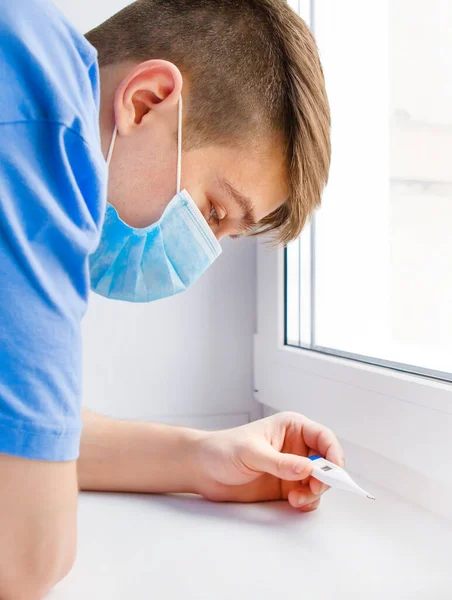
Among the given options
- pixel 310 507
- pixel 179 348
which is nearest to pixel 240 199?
pixel 310 507

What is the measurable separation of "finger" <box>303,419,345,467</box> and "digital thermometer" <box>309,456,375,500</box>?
3 centimetres

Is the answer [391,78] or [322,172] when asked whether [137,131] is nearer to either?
[322,172]

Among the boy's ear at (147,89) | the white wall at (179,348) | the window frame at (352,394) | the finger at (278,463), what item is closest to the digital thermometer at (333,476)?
the finger at (278,463)

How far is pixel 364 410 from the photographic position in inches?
34.4

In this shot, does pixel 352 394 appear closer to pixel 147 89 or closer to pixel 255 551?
pixel 255 551

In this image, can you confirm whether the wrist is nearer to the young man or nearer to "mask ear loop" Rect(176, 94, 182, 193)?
the young man

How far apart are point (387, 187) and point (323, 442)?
1.20ft

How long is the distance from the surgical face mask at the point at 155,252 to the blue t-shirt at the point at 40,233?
20cm

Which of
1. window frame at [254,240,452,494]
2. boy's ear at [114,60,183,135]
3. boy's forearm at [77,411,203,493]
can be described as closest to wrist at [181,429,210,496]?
boy's forearm at [77,411,203,493]

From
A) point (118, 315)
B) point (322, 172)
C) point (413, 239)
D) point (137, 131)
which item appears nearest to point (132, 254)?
point (137, 131)

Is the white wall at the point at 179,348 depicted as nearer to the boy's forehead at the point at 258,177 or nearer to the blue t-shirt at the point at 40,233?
the boy's forehead at the point at 258,177

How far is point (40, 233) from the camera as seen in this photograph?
0.47m

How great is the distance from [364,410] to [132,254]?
386 mm

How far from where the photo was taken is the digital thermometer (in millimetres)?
651
